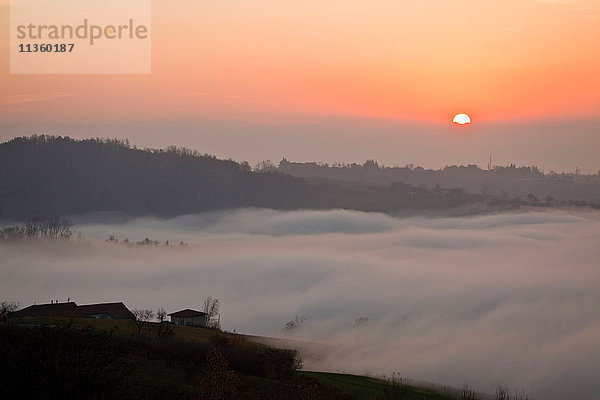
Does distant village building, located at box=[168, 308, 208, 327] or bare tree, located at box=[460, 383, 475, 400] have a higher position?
distant village building, located at box=[168, 308, 208, 327]

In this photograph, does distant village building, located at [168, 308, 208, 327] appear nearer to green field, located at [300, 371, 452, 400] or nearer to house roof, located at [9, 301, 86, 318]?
house roof, located at [9, 301, 86, 318]

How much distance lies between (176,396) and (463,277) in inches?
6697

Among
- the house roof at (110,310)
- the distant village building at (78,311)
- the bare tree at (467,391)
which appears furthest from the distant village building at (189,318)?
the bare tree at (467,391)

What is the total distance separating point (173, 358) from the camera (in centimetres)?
4125

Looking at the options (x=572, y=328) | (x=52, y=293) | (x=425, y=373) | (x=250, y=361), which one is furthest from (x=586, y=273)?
(x=250, y=361)

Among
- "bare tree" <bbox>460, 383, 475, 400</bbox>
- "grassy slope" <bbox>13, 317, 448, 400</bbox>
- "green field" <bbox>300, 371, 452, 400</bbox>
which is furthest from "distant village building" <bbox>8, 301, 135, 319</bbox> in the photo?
"bare tree" <bbox>460, 383, 475, 400</bbox>

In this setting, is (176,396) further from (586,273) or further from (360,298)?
(586,273)

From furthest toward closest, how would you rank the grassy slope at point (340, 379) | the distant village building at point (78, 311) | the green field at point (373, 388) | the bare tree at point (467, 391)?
the distant village building at point (78, 311) → the bare tree at point (467, 391) → the green field at point (373, 388) → the grassy slope at point (340, 379)

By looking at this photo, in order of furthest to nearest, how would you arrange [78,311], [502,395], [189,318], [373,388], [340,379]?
[189,318]
[78,311]
[502,395]
[340,379]
[373,388]

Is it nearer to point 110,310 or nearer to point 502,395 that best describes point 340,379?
point 502,395

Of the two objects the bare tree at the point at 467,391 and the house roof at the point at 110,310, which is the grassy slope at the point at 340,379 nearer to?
the bare tree at the point at 467,391

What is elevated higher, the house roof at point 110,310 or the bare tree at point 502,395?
the house roof at point 110,310

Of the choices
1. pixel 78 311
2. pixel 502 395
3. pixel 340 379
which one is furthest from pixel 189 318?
pixel 502 395

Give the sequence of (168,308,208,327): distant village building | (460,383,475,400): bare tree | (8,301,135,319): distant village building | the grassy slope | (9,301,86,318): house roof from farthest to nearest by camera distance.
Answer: (168,308,208,327): distant village building
(8,301,135,319): distant village building
(9,301,86,318): house roof
(460,383,475,400): bare tree
the grassy slope
